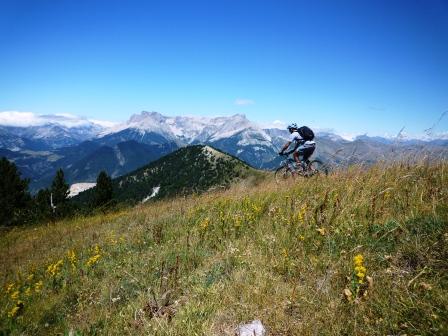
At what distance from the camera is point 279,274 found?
4.12 metres

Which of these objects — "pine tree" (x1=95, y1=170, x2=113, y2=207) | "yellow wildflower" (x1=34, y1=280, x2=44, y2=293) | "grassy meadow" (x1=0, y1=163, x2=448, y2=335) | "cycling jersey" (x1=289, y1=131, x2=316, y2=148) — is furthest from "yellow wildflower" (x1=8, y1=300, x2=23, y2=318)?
"pine tree" (x1=95, y1=170, x2=113, y2=207)

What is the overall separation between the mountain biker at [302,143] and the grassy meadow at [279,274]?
7.10 m

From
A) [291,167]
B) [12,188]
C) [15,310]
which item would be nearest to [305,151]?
[291,167]

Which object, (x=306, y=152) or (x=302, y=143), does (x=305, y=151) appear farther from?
(x=302, y=143)

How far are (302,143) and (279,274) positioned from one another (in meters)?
11.6

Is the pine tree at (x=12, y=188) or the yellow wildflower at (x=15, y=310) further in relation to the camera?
the pine tree at (x=12, y=188)

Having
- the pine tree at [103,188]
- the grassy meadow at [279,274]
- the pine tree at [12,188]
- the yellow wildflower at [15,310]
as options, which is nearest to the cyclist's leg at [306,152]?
the grassy meadow at [279,274]

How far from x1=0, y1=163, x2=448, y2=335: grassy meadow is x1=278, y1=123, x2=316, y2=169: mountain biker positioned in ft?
23.3

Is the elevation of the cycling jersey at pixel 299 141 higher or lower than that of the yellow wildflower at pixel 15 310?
higher

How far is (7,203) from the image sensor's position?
49344 millimetres

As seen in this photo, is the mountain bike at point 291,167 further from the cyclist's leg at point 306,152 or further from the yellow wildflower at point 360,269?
the yellow wildflower at point 360,269

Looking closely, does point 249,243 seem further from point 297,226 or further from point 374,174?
point 374,174

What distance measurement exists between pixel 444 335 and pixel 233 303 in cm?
200

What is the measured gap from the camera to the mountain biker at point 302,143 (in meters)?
14.8
